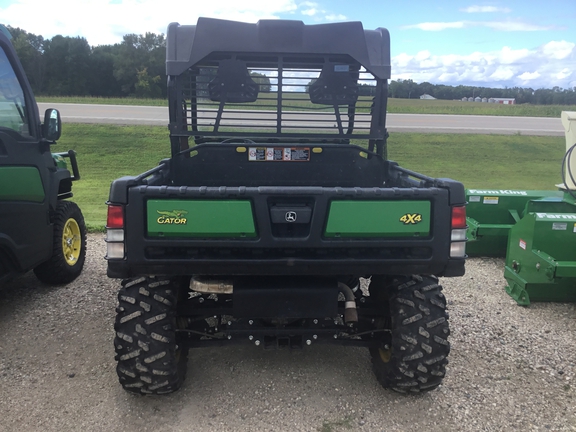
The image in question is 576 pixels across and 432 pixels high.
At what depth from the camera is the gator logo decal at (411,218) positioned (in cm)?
258

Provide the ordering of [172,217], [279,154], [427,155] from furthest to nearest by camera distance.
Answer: [427,155]
[279,154]
[172,217]

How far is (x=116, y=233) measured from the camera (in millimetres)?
2531

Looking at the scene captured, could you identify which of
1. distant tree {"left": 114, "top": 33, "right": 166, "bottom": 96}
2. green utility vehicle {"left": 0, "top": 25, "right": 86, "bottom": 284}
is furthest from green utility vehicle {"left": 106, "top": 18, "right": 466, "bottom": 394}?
distant tree {"left": 114, "top": 33, "right": 166, "bottom": 96}

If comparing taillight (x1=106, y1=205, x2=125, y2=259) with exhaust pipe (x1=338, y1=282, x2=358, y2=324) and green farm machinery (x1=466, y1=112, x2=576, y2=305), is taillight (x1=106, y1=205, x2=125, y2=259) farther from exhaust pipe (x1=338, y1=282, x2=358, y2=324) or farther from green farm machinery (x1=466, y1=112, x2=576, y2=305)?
green farm machinery (x1=466, y1=112, x2=576, y2=305)

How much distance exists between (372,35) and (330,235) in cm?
195

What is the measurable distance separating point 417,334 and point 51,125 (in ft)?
11.8

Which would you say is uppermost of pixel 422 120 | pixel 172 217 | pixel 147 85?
pixel 147 85

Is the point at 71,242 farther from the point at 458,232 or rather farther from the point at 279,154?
the point at 458,232

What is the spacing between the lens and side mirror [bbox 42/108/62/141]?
14.2 ft

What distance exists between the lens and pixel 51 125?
4.36 m

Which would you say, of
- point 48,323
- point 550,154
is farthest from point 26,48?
point 48,323

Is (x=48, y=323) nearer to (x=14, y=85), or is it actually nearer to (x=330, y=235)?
(x=14, y=85)

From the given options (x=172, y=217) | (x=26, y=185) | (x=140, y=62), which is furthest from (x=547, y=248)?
(x=140, y=62)

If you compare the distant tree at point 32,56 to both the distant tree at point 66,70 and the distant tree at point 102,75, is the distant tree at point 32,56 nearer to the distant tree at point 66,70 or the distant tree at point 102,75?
the distant tree at point 66,70
